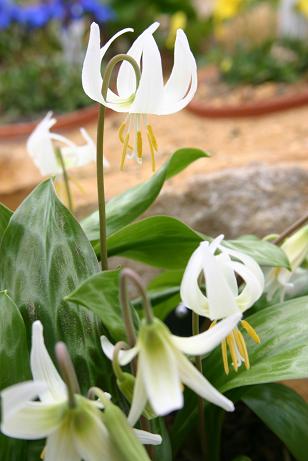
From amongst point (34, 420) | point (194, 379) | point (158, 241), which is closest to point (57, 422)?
point (34, 420)

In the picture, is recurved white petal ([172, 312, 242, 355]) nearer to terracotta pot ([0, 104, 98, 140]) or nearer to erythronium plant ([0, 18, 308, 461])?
erythronium plant ([0, 18, 308, 461])

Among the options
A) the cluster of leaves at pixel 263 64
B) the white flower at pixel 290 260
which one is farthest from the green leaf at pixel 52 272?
the cluster of leaves at pixel 263 64

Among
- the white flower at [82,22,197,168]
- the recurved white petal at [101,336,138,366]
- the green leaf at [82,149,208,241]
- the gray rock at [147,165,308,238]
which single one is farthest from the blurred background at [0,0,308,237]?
the recurved white petal at [101,336,138,366]

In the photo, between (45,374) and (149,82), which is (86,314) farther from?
(149,82)

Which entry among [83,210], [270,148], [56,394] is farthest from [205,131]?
[56,394]

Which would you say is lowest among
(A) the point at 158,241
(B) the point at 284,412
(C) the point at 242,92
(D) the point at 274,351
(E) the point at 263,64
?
(B) the point at 284,412

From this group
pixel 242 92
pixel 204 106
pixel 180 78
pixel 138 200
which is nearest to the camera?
pixel 180 78

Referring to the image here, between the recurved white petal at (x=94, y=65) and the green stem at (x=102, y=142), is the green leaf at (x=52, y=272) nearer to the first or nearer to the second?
the green stem at (x=102, y=142)

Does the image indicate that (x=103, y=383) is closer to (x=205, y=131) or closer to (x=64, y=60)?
(x=205, y=131)
